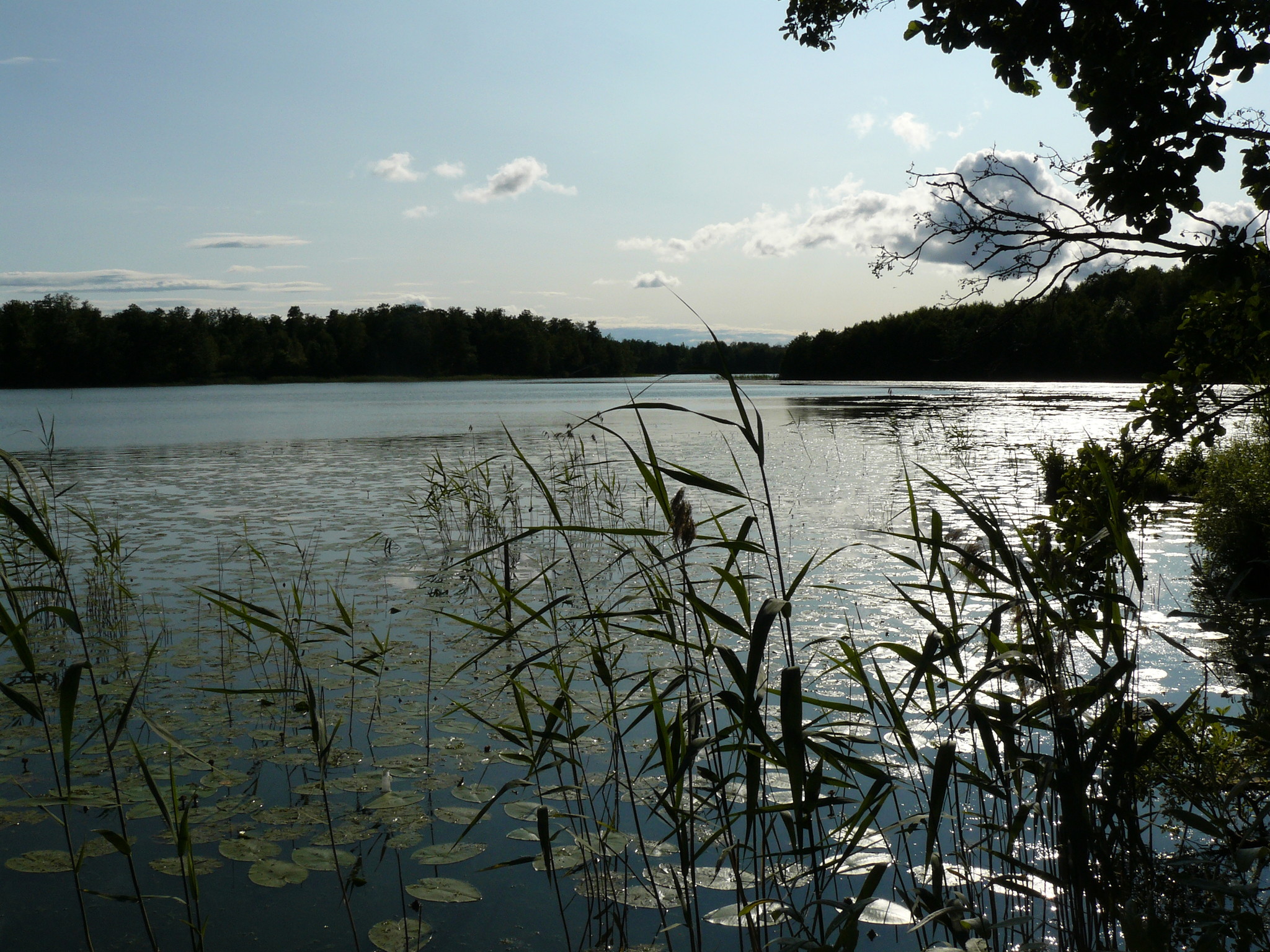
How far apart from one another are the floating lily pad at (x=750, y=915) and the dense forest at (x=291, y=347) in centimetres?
4685

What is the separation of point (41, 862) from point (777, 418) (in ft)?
81.4

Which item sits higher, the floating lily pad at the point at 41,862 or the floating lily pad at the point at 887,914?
the floating lily pad at the point at 887,914

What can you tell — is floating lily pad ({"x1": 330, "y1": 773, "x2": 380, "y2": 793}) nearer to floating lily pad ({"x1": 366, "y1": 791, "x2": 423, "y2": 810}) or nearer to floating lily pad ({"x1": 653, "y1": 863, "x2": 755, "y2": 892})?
floating lily pad ({"x1": 366, "y1": 791, "x2": 423, "y2": 810})

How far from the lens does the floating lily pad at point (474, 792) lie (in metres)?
3.65

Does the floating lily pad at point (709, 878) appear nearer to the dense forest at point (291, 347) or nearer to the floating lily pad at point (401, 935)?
the floating lily pad at point (401, 935)

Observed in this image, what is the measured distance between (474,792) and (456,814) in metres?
0.20

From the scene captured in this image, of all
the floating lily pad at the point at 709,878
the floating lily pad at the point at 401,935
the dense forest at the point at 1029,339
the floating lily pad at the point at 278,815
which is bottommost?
the floating lily pad at the point at 401,935

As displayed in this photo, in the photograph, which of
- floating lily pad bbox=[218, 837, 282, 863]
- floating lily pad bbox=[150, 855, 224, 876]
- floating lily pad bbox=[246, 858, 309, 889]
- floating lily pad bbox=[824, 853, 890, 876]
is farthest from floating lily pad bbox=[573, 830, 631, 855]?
floating lily pad bbox=[150, 855, 224, 876]

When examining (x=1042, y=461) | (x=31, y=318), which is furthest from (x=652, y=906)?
(x=31, y=318)

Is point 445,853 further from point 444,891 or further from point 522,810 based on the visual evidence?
point 522,810

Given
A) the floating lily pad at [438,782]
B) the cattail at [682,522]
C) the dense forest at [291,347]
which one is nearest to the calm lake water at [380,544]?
the floating lily pad at [438,782]

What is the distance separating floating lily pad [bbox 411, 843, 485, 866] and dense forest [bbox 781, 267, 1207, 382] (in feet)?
8.92

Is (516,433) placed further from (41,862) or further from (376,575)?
(41,862)

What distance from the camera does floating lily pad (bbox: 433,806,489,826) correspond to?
3.47 metres
